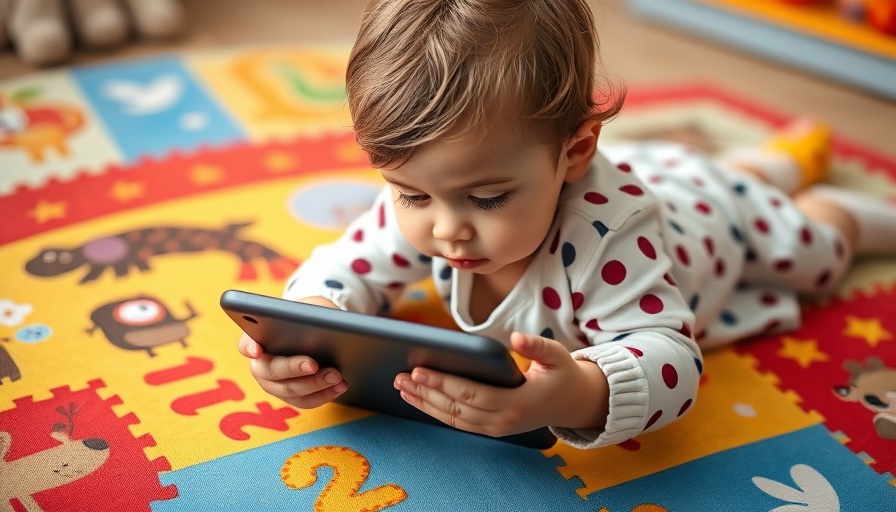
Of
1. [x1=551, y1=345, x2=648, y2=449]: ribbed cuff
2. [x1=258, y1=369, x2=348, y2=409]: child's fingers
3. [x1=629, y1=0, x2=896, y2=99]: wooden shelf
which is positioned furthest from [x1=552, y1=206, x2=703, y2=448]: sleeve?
[x1=629, y1=0, x2=896, y2=99]: wooden shelf

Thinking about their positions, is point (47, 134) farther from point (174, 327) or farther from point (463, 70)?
point (463, 70)

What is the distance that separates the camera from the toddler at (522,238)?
707 mm

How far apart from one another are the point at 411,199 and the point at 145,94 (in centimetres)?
97

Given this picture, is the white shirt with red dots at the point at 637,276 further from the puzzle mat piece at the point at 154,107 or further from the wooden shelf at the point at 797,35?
the wooden shelf at the point at 797,35

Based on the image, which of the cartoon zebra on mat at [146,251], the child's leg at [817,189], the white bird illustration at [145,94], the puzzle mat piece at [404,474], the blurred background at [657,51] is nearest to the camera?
the puzzle mat piece at [404,474]

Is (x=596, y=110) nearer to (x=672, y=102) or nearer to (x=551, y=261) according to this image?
(x=551, y=261)

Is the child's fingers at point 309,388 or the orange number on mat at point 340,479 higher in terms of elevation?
the child's fingers at point 309,388

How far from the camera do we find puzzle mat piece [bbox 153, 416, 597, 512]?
2.55ft

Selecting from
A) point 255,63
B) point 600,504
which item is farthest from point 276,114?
point 600,504

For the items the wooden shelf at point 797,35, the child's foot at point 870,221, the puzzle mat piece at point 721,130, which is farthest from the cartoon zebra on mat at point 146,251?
the wooden shelf at point 797,35

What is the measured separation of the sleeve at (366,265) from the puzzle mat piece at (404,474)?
15 centimetres

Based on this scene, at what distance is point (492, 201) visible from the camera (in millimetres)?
742

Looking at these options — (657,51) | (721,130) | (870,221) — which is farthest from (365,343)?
(657,51)

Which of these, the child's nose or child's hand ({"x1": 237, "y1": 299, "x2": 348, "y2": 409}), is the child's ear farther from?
child's hand ({"x1": 237, "y1": 299, "x2": 348, "y2": 409})
